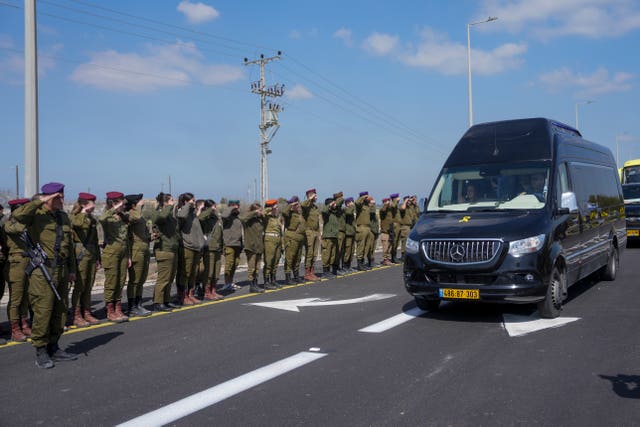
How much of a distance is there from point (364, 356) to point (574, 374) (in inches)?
77.8

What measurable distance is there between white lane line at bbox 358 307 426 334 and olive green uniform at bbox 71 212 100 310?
404cm

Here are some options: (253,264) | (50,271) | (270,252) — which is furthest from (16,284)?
(270,252)

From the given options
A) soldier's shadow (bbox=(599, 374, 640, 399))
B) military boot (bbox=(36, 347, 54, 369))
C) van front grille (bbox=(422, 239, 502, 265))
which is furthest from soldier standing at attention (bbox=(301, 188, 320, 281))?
soldier's shadow (bbox=(599, 374, 640, 399))

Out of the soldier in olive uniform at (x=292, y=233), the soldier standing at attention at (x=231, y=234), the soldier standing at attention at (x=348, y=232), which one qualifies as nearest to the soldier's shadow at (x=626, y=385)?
the soldier standing at attention at (x=231, y=234)

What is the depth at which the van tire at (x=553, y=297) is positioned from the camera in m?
7.44

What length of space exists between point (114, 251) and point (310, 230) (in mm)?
5810

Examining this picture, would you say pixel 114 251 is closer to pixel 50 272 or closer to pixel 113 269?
pixel 113 269

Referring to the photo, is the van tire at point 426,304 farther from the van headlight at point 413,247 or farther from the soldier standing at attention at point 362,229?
the soldier standing at attention at point 362,229

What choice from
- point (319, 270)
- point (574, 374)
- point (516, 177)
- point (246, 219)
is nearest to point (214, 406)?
point (574, 374)

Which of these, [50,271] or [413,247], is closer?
[50,271]

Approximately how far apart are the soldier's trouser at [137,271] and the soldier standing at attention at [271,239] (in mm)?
3254

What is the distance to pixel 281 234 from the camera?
12.1 meters

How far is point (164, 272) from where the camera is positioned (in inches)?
360

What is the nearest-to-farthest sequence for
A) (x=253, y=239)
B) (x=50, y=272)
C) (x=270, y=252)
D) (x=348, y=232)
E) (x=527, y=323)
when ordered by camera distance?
(x=50, y=272) → (x=527, y=323) → (x=253, y=239) → (x=270, y=252) → (x=348, y=232)
